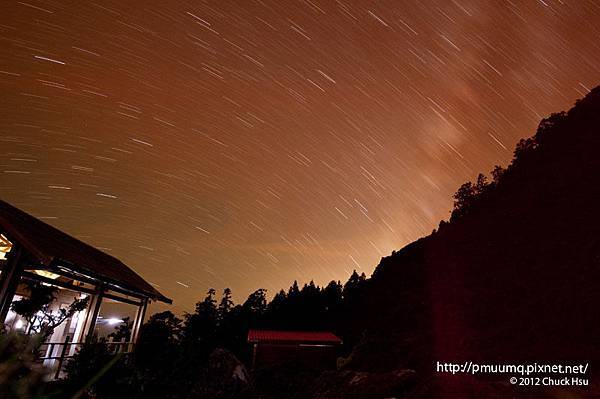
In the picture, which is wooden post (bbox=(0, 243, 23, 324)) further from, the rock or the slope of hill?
the slope of hill

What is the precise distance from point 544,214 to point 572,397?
26.6 m

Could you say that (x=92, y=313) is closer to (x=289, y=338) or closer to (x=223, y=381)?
(x=223, y=381)

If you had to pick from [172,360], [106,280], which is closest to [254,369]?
[172,360]

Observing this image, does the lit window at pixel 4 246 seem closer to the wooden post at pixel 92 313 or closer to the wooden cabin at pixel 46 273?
the wooden cabin at pixel 46 273

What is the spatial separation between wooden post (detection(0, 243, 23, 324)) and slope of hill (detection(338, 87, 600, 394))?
1730cm

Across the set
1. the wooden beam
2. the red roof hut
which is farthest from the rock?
the red roof hut

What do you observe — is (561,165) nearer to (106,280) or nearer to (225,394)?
(225,394)

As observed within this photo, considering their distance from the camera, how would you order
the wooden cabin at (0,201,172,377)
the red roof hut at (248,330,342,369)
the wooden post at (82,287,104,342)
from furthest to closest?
the red roof hut at (248,330,342,369) < the wooden post at (82,287,104,342) < the wooden cabin at (0,201,172,377)

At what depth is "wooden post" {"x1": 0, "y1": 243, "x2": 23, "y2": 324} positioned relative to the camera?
29.8 feet

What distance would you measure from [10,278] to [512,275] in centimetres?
2965

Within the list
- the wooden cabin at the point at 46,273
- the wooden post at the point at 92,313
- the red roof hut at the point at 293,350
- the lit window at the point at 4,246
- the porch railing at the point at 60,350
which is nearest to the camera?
the wooden cabin at the point at 46,273

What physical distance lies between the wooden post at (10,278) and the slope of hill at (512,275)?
17.3 m

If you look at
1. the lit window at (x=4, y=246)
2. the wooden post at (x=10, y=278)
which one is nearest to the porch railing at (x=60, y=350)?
the wooden post at (x=10, y=278)

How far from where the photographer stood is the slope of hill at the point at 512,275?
19.0 meters
